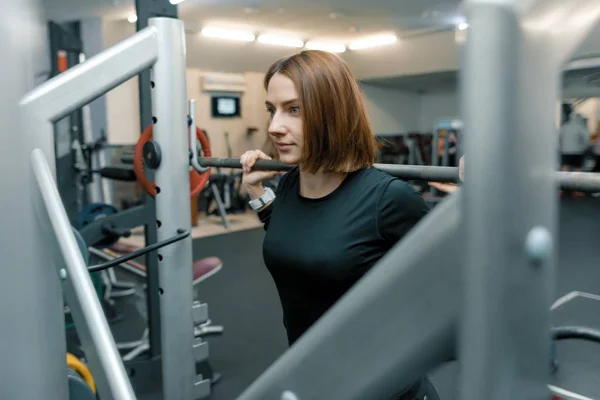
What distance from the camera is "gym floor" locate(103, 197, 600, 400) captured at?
2379 millimetres

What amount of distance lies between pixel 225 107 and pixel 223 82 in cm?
43

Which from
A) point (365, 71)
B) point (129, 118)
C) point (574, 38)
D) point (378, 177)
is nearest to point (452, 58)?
point (365, 71)

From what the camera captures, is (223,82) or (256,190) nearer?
(256,190)

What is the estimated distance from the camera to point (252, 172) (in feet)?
4.19

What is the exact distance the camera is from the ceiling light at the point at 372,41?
982cm

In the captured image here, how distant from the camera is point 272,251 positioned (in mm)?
1081

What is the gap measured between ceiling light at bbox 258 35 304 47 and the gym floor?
4.69m

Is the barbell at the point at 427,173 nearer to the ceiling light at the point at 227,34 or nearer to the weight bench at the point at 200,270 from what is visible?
the weight bench at the point at 200,270

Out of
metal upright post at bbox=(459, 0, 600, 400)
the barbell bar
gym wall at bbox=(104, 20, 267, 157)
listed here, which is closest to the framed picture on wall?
gym wall at bbox=(104, 20, 267, 157)

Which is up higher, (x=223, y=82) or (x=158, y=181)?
(x=223, y=82)

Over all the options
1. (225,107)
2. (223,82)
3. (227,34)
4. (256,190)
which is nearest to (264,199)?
(256,190)

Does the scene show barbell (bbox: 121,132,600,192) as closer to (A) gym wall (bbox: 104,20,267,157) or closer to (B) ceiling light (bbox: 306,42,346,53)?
(A) gym wall (bbox: 104,20,267,157)

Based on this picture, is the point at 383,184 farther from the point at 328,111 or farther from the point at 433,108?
the point at 433,108

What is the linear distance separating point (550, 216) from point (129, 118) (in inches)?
302
